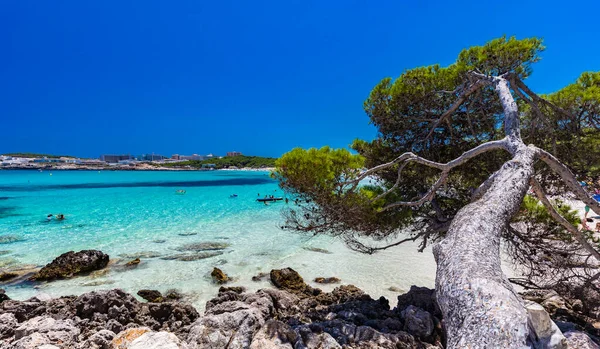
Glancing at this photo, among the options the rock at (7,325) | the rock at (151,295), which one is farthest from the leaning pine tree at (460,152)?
the rock at (7,325)

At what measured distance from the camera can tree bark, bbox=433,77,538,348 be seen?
112 centimetres

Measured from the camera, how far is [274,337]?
4.46 meters

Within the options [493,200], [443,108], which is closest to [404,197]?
[443,108]

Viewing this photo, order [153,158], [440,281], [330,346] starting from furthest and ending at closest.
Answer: [153,158], [330,346], [440,281]

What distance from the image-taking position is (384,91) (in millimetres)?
6262

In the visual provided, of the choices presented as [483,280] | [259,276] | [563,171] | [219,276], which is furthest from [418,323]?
[219,276]

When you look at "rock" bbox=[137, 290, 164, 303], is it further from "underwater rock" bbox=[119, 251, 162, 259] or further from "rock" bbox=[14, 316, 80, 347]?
"underwater rock" bbox=[119, 251, 162, 259]

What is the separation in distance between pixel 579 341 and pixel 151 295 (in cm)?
957

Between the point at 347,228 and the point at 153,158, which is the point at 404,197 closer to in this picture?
the point at 347,228

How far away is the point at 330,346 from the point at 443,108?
5.07 m

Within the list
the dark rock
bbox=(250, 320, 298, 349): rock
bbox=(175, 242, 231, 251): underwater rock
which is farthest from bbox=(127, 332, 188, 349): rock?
bbox=(175, 242, 231, 251): underwater rock

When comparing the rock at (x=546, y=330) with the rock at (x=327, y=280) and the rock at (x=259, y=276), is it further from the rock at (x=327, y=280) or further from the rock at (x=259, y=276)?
the rock at (x=259, y=276)

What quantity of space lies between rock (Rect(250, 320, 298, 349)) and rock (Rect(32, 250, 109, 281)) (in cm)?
932

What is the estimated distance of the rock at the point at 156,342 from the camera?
3.82 meters
